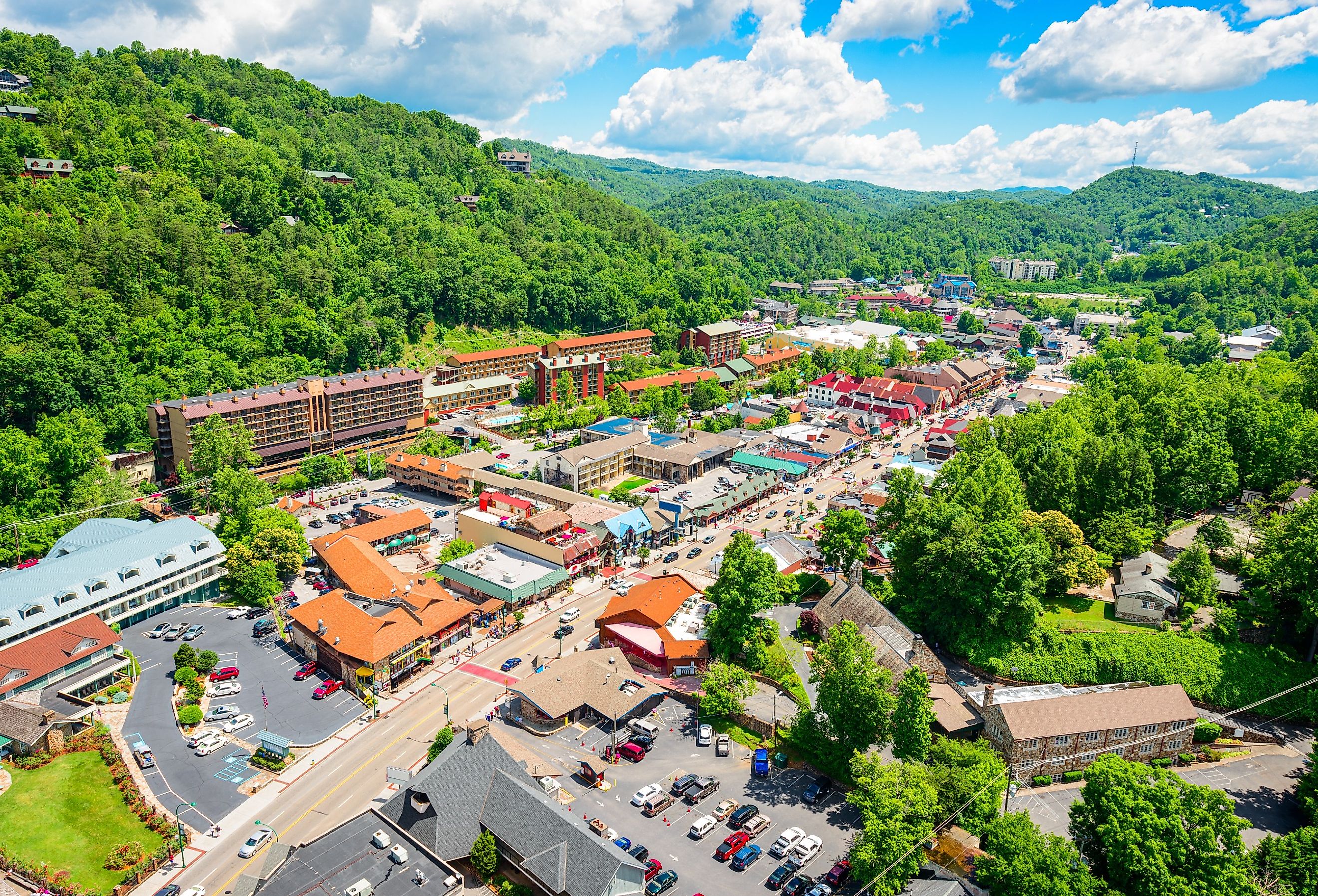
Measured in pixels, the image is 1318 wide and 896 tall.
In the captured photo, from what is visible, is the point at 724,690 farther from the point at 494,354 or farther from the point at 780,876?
the point at 494,354

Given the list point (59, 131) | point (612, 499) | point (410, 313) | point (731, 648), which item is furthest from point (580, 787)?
point (59, 131)

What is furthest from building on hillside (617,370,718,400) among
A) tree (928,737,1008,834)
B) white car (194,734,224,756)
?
tree (928,737,1008,834)

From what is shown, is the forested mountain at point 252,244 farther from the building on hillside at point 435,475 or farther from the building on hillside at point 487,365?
the building on hillside at point 435,475

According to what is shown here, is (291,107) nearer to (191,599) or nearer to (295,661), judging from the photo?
(191,599)

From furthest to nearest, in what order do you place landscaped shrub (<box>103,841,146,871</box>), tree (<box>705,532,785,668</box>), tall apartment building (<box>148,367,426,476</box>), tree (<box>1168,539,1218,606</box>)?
tall apartment building (<box>148,367,426,476</box>)
tree (<box>1168,539,1218,606</box>)
tree (<box>705,532,785,668</box>)
landscaped shrub (<box>103,841,146,871</box>)

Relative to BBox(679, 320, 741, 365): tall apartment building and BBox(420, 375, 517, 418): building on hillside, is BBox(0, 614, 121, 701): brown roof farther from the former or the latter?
BBox(679, 320, 741, 365): tall apartment building

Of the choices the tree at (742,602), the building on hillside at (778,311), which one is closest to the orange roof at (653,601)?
the tree at (742,602)

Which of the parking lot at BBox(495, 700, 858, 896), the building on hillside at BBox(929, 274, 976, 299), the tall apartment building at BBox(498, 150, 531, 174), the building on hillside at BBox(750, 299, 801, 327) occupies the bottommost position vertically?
the parking lot at BBox(495, 700, 858, 896)

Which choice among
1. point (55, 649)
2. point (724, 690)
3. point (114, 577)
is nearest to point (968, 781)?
point (724, 690)
